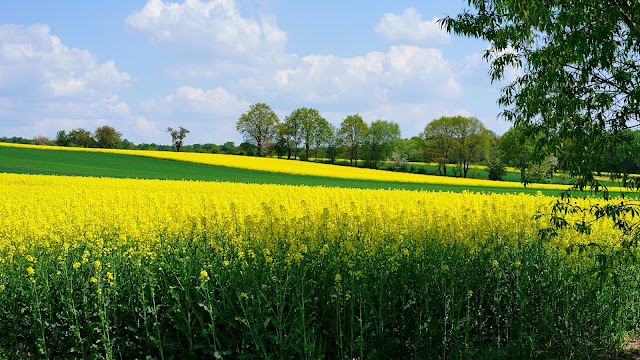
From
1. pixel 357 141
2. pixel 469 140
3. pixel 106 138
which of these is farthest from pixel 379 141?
pixel 106 138

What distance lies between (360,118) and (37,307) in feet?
270

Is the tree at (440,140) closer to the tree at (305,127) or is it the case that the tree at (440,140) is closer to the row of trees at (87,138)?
the tree at (305,127)

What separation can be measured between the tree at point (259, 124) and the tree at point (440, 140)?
92.5 ft

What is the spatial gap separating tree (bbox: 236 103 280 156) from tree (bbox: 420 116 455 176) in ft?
92.5

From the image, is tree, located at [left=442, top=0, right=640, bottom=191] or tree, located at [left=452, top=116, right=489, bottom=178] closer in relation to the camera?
tree, located at [left=442, top=0, right=640, bottom=191]

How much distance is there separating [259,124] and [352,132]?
17819 millimetres

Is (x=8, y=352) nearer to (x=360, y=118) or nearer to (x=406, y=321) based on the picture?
(x=406, y=321)

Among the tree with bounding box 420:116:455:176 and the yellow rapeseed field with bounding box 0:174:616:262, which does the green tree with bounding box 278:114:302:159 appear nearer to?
the tree with bounding box 420:116:455:176

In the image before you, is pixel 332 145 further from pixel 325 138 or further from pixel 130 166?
pixel 130 166

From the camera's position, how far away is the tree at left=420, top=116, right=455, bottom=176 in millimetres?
77938

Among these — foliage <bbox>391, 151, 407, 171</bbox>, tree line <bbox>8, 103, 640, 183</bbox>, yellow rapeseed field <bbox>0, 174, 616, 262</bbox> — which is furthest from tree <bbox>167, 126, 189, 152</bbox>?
yellow rapeseed field <bbox>0, 174, 616, 262</bbox>

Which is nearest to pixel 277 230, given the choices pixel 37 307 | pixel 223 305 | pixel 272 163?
pixel 223 305

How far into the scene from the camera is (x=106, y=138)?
96688mm

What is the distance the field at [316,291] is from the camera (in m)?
5.42
